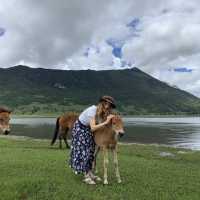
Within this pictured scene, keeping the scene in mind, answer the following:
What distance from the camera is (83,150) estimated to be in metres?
9.97

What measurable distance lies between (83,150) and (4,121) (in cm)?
244

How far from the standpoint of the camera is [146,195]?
8906 millimetres

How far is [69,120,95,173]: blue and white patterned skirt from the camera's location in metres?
9.94

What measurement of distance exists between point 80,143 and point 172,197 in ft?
9.95

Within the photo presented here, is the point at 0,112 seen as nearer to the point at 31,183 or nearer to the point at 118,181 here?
the point at 31,183

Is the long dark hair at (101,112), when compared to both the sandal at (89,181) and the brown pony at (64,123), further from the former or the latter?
the brown pony at (64,123)

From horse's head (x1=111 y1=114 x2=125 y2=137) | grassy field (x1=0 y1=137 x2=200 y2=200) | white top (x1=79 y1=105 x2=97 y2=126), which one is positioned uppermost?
white top (x1=79 y1=105 x2=97 y2=126)

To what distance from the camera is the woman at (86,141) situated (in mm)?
9672

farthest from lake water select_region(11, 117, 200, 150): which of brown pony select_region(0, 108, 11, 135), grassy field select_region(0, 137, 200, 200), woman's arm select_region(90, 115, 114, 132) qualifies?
brown pony select_region(0, 108, 11, 135)

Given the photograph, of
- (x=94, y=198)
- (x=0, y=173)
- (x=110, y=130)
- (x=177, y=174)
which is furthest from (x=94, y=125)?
(x=177, y=174)

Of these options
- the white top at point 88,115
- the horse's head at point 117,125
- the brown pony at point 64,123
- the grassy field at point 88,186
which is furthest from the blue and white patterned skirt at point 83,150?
the brown pony at point 64,123

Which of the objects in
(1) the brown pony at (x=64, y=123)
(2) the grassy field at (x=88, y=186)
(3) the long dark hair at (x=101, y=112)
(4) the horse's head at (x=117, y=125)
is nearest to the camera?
(2) the grassy field at (x=88, y=186)

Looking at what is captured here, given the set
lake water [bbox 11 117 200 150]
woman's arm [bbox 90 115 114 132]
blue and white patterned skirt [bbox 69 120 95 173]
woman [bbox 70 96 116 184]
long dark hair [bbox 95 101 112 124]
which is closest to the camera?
woman's arm [bbox 90 115 114 132]

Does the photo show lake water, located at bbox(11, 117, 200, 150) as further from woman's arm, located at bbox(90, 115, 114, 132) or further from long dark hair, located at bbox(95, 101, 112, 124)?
woman's arm, located at bbox(90, 115, 114, 132)
